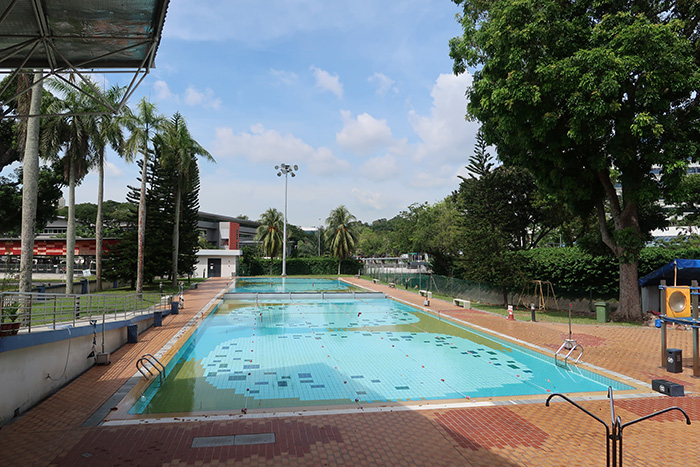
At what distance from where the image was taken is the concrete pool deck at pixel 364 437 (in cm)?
549

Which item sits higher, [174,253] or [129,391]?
[174,253]

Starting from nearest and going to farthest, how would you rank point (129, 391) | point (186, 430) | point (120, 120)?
point (186, 430)
point (129, 391)
point (120, 120)

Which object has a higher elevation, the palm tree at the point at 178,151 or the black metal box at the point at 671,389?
the palm tree at the point at 178,151

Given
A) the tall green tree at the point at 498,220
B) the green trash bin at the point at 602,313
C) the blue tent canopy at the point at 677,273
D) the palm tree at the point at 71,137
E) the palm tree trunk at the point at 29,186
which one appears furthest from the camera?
the tall green tree at the point at 498,220

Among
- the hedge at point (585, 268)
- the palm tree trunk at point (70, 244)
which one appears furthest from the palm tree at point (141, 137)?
the hedge at point (585, 268)

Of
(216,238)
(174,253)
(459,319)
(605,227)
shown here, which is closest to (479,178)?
(605,227)

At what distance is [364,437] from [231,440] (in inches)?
77.0

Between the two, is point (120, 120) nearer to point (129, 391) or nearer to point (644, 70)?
point (129, 391)

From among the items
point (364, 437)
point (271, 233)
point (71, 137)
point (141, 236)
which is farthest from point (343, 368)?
point (271, 233)

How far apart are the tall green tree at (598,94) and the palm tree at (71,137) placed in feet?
60.9

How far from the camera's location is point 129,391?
8.16 meters

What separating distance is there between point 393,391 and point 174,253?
23.0 metres

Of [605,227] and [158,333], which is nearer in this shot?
[158,333]

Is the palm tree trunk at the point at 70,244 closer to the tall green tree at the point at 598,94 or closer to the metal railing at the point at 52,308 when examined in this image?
the metal railing at the point at 52,308
